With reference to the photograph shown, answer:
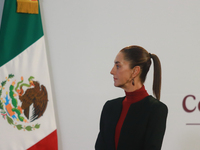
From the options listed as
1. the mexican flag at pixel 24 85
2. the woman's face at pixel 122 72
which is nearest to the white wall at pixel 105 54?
the mexican flag at pixel 24 85

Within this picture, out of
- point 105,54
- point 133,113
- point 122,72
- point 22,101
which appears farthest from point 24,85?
point 133,113

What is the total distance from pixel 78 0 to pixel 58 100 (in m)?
0.89

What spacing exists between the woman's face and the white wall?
1.93 feet

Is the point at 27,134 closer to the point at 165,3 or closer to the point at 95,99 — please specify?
the point at 95,99

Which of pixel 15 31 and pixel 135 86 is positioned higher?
pixel 15 31

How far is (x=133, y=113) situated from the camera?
5.64 ft

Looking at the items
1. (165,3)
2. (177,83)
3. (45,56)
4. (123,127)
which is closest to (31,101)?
(45,56)

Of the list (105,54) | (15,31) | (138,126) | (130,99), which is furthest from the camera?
(105,54)

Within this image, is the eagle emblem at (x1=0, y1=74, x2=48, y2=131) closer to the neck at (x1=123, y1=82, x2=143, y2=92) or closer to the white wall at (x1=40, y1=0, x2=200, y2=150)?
the white wall at (x1=40, y1=0, x2=200, y2=150)

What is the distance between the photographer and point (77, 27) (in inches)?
98.2

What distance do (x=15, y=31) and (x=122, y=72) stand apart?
1.02 meters

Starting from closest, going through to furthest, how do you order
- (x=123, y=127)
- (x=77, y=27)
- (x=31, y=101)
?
(x=123, y=127) → (x=31, y=101) → (x=77, y=27)

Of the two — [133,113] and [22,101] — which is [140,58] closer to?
[133,113]

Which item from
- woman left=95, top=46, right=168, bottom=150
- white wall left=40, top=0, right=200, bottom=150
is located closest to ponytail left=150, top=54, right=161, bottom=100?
woman left=95, top=46, right=168, bottom=150
